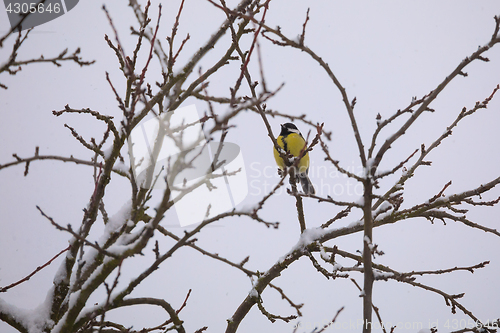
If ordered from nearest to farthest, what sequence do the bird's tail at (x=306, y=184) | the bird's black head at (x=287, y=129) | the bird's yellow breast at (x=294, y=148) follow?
the bird's yellow breast at (x=294, y=148)
the bird's tail at (x=306, y=184)
the bird's black head at (x=287, y=129)

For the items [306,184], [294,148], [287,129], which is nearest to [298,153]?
[294,148]

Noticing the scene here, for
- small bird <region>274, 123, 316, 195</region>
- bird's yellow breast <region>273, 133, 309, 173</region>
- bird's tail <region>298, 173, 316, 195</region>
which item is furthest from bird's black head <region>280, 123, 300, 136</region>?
bird's tail <region>298, 173, 316, 195</region>

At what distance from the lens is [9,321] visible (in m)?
2.25

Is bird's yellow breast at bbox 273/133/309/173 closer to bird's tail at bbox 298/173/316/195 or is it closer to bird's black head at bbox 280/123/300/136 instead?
bird's tail at bbox 298/173/316/195

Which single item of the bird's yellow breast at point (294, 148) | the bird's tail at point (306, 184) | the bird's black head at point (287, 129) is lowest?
the bird's tail at point (306, 184)

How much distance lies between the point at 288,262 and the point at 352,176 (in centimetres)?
132

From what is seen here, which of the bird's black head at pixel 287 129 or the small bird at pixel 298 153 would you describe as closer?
the small bird at pixel 298 153

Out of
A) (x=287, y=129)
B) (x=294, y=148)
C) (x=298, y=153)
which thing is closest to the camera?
(x=294, y=148)

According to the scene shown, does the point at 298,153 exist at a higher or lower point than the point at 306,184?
higher

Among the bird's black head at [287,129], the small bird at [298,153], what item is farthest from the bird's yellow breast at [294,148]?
the bird's black head at [287,129]

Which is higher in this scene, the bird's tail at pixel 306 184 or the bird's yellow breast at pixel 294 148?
the bird's yellow breast at pixel 294 148

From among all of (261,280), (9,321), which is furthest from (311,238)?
(9,321)

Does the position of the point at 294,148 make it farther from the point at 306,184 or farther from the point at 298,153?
the point at 306,184

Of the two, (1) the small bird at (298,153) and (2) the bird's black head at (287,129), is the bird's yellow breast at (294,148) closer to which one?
(1) the small bird at (298,153)
